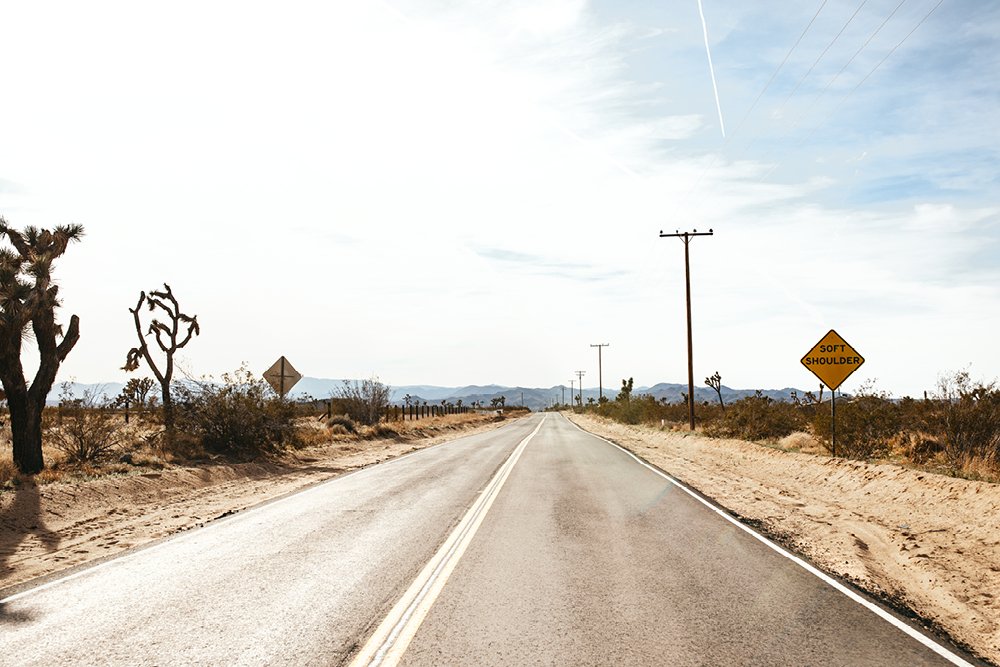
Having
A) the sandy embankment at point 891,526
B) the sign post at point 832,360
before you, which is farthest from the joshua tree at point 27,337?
the sign post at point 832,360

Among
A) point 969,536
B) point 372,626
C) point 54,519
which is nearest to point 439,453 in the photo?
point 54,519

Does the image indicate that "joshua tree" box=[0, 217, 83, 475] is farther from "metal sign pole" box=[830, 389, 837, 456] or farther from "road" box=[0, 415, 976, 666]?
"metal sign pole" box=[830, 389, 837, 456]

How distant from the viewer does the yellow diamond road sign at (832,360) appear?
64.2 ft

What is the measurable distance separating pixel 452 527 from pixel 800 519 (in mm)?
6080

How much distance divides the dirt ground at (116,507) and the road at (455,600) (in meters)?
0.96

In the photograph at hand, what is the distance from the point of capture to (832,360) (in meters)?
19.8

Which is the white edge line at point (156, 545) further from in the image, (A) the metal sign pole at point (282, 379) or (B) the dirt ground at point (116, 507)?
(A) the metal sign pole at point (282, 379)

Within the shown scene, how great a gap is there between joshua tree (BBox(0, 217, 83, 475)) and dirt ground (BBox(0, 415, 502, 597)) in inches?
68.6

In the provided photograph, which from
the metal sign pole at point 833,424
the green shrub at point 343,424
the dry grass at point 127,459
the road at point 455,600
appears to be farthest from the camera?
the green shrub at point 343,424

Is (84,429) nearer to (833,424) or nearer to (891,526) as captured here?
(891,526)

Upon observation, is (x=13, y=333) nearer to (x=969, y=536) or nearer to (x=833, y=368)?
(x=969, y=536)

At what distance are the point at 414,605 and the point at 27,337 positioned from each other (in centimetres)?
1273

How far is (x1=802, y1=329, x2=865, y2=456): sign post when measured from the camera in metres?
19.6

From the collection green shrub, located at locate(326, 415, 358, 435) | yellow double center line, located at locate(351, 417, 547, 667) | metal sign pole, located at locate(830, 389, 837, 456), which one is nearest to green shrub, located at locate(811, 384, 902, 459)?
metal sign pole, located at locate(830, 389, 837, 456)
